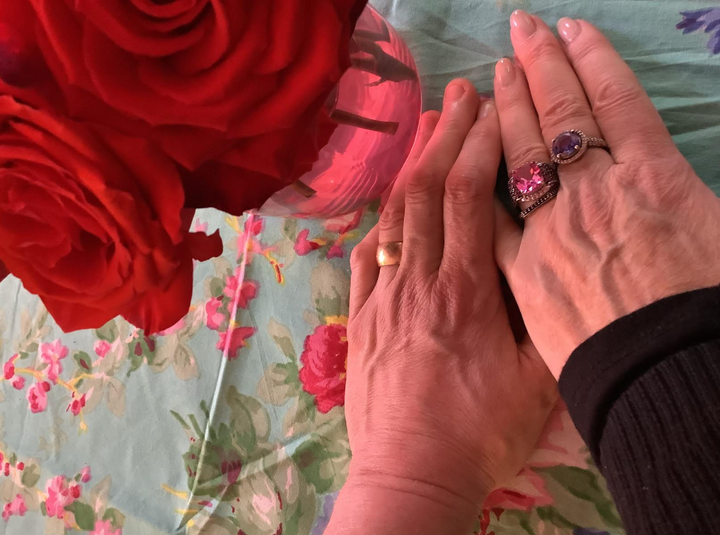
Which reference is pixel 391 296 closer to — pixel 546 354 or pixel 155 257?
pixel 546 354

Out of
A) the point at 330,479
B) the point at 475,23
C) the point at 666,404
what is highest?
the point at 475,23

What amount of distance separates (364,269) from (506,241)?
0.17m

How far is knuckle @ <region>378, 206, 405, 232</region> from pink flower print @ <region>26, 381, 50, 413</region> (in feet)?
1.96

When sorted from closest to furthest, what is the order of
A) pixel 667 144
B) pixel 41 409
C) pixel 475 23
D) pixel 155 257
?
1. pixel 155 257
2. pixel 667 144
3. pixel 475 23
4. pixel 41 409

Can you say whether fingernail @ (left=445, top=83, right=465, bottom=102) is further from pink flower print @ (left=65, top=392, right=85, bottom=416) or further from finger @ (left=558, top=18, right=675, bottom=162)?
pink flower print @ (left=65, top=392, right=85, bottom=416)

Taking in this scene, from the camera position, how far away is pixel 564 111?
0.53m

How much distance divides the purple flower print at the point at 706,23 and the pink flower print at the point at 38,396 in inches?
36.8

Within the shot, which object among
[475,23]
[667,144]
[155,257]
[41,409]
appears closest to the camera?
[155,257]

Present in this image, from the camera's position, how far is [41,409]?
873 millimetres

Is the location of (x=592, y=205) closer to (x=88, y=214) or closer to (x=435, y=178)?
(x=435, y=178)

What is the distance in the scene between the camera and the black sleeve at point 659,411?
0.36m

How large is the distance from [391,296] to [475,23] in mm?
300

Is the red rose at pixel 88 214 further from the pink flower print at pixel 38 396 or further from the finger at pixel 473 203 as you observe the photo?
the pink flower print at pixel 38 396

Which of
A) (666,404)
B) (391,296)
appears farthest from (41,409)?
(666,404)
